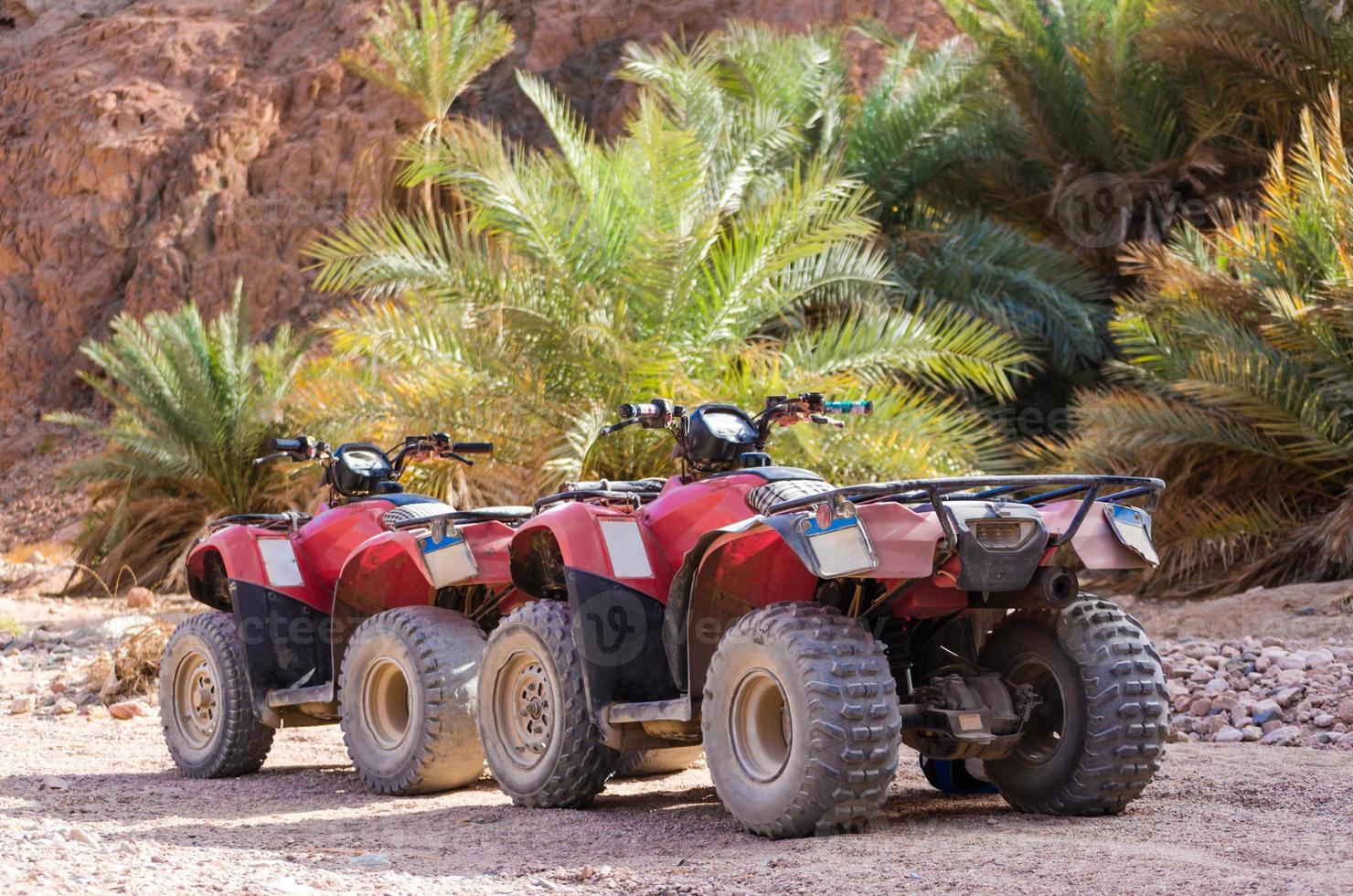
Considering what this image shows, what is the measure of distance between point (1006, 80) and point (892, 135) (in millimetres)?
1645

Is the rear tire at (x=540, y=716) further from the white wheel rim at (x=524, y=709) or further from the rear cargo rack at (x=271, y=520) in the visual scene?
the rear cargo rack at (x=271, y=520)

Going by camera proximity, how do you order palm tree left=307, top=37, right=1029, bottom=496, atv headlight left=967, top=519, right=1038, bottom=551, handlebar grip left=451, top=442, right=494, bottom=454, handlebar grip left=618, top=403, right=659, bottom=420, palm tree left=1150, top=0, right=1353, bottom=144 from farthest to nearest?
palm tree left=1150, top=0, right=1353, bottom=144
palm tree left=307, top=37, right=1029, bottom=496
handlebar grip left=451, top=442, right=494, bottom=454
handlebar grip left=618, top=403, right=659, bottom=420
atv headlight left=967, top=519, right=1038, bottom=551

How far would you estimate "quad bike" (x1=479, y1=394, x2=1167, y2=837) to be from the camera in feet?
14.8

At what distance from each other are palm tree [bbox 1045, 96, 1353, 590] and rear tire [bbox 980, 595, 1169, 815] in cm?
641

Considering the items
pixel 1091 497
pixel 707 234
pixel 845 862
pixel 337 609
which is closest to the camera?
pixel 845 862

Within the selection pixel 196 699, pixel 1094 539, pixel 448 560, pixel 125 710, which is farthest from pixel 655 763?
pixel 125 710

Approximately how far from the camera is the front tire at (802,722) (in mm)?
4441

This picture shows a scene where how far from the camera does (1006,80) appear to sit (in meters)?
17.7

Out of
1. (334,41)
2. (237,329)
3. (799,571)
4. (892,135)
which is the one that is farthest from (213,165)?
(799,571)

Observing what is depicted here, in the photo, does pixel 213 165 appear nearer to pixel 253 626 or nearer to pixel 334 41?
pixel 334 41

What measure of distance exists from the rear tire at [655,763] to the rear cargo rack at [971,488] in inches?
83.9

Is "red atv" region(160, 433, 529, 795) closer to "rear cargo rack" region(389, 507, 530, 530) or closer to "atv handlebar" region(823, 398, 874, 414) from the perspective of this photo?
"rear cargo rack" region(389, 507, 530, 530)

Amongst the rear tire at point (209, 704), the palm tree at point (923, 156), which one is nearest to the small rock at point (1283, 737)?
the rear tire at point (209, 704)

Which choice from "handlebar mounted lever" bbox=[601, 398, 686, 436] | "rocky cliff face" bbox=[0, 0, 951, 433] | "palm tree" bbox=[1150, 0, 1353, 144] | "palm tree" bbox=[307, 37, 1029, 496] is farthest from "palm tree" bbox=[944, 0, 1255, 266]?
"handlebar mounted lever" bbox=[601, 398, 686, 436]
